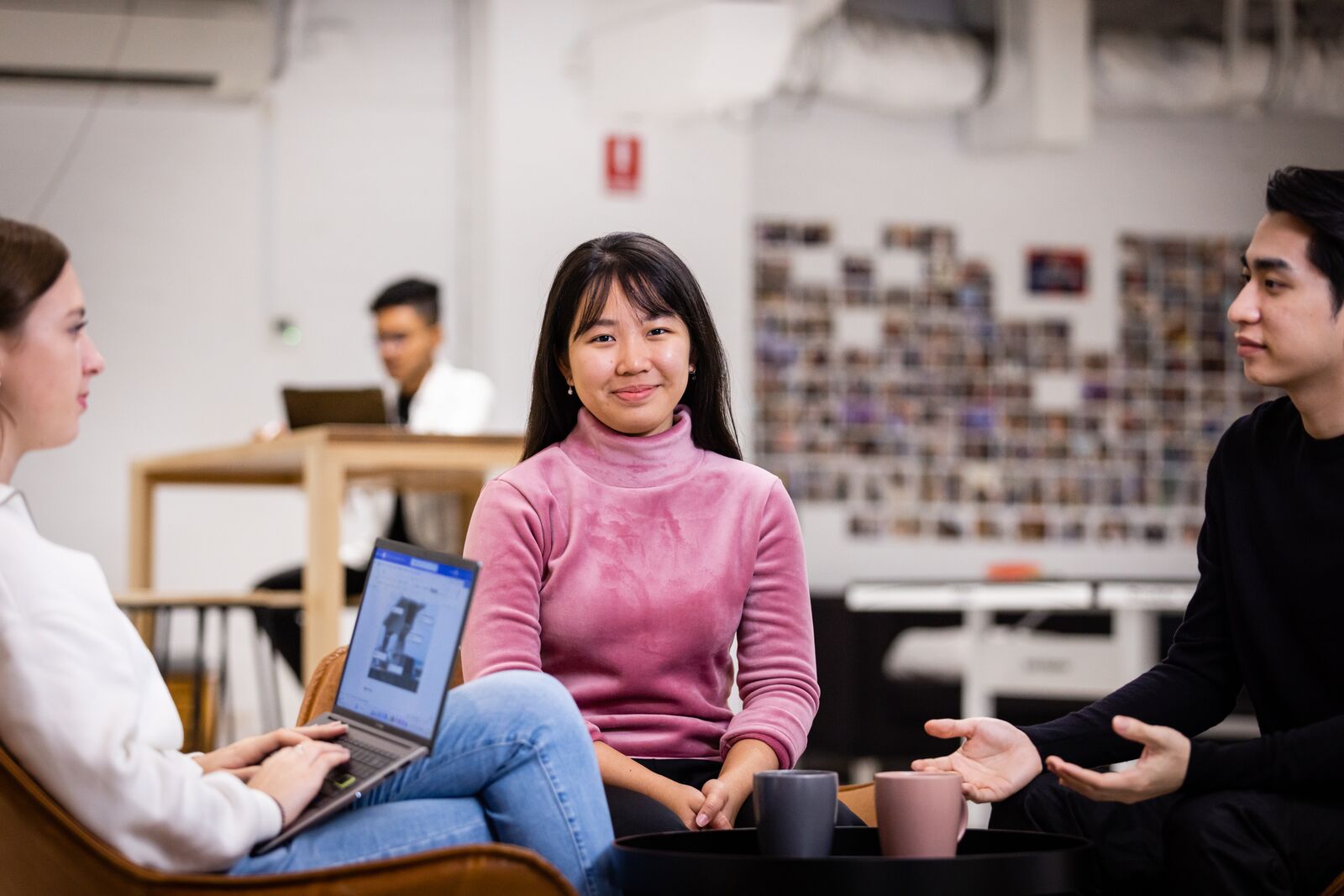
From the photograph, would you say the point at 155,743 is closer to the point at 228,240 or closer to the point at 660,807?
the point at 660,807

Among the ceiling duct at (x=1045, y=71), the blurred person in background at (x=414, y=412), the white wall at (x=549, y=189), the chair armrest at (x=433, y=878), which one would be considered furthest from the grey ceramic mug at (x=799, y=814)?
the ceiling duct at (x=1045, y=71)

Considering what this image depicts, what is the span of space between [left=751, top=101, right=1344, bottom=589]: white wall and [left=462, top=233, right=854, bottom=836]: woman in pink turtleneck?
4637 mm

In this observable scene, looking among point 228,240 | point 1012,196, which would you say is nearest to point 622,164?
point 228,240

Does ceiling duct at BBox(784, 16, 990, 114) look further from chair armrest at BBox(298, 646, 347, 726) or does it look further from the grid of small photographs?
chair armrest at BBox(298, 646, 347, 726)

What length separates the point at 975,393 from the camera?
6.88 metres

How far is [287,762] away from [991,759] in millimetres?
737

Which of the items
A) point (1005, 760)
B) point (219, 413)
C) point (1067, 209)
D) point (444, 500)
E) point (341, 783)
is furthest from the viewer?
point (1067, 209)

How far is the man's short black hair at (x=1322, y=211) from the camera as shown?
1.65 m

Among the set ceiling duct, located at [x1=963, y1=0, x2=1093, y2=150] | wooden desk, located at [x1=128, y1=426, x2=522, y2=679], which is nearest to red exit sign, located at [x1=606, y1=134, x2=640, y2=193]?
ceiling duct, located at [x1=963, y1=0, x2=1093, y2=150]

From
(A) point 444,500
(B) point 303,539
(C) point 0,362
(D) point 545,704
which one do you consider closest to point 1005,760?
(D) point 545,704

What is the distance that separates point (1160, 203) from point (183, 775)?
649cm

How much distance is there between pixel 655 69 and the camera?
17.6 ft

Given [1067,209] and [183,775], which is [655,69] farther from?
[183,775]

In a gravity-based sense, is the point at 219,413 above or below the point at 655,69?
below
